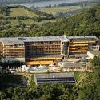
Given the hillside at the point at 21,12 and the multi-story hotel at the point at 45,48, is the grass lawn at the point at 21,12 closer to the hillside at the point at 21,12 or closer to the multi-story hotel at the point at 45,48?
the hillside at the point at 21,12

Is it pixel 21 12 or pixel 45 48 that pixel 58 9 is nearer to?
pixel 21 12

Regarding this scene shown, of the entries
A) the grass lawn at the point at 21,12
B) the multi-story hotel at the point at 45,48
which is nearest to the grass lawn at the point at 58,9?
the grass lawn at the point at 21,12

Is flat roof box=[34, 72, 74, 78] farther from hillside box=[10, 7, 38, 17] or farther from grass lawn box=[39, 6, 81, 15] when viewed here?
grass lawn box=[39, 6, 81, 15]

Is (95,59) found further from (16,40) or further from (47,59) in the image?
(16,40)

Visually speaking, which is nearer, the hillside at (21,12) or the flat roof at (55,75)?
the flat roof at (55,75)

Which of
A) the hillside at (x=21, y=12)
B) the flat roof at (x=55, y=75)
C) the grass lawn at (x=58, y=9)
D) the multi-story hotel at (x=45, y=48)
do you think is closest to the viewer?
the flat roof at (x=55, y=75)

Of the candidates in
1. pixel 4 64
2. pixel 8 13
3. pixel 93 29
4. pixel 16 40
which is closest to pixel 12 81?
pixel 4 64

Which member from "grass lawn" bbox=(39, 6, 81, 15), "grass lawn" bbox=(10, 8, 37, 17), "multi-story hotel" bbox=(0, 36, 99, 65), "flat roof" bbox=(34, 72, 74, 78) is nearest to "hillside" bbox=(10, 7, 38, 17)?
"grass lawn" bbox=(10, 8, 37, 17)

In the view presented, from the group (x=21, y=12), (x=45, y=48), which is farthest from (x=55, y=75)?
(x=21, y=12)
